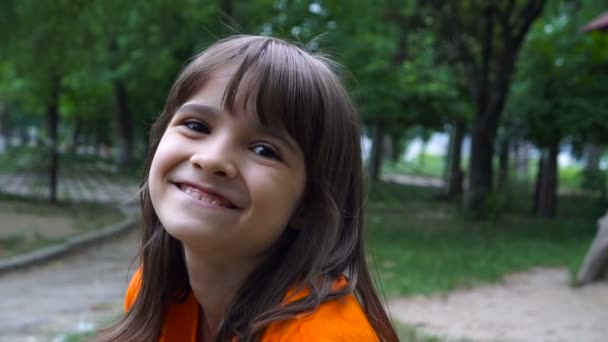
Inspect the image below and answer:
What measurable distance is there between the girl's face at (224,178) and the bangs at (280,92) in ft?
0.06

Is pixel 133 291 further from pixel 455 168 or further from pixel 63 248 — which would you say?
pixel 455 168

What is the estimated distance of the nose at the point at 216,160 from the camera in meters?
1.29

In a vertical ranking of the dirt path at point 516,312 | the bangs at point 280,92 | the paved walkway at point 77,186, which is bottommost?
the paved walkway at point 77,186

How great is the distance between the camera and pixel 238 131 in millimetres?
1320

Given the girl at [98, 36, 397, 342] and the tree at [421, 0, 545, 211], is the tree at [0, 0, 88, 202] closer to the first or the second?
the tree at [421, 0, 545, 211]

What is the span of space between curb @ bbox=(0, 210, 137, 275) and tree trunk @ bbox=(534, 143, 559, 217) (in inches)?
334

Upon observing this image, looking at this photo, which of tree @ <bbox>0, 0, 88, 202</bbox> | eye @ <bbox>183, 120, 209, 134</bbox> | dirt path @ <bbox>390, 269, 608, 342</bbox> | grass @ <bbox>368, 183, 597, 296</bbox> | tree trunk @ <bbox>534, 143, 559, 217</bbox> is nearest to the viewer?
eye @ <bbox>183, 120, 209, 134</bbox>

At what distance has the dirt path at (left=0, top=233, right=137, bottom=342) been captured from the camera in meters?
5.26

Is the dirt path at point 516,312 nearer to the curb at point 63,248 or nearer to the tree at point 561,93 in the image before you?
the curb at point 63,248

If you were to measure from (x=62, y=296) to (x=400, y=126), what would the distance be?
1508 centimetres

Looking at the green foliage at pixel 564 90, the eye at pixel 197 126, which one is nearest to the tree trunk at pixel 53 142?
the green foliage at pixel 564 90

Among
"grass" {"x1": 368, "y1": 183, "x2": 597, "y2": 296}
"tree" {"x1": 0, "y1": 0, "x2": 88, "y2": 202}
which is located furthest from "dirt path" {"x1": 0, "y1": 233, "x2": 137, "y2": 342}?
"tree" {"x1": 0, "y1": 0, "x2": 88, "y2": 202}

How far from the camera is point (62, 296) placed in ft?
21.2

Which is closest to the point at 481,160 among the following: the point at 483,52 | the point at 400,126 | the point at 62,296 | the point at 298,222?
the point at 483,52
